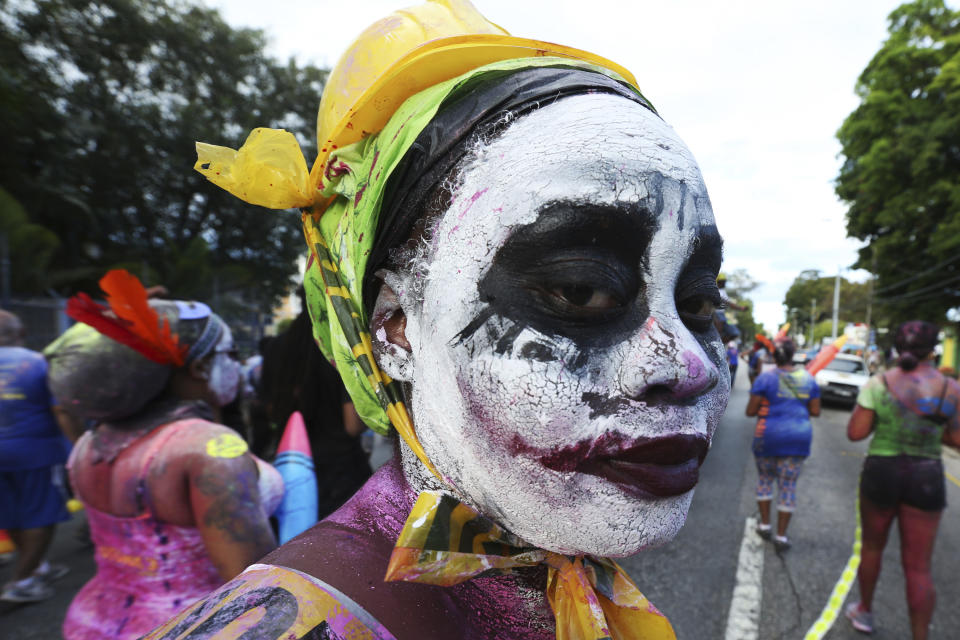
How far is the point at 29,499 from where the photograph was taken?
3.65 metres

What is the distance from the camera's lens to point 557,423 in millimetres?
864

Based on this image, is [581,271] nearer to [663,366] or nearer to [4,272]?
[663,366]

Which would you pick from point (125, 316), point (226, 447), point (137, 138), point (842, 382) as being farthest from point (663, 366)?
point (137, 138)

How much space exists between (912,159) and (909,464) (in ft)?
51.8

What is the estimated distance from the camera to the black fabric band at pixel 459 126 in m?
1.03

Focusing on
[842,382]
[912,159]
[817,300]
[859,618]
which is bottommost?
[859,618]

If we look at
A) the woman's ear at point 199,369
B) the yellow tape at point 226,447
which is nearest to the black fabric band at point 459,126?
the yellow tape at point 226,447

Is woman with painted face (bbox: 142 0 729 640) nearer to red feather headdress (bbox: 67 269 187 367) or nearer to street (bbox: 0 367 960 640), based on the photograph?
red feather headdress (bbox: 67 269 187 367)

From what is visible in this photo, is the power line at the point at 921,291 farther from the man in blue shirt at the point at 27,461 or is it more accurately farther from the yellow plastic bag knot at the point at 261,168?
the man in blue shirt at the point at 27,461

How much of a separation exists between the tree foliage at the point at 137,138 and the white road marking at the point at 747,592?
8.96m

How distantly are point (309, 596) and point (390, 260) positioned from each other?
61 centimetres

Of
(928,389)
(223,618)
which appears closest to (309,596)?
(223,618)

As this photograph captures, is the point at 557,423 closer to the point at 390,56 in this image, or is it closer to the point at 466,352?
the point at 466,352

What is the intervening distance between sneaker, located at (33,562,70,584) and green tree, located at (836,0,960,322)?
60.3 feet
